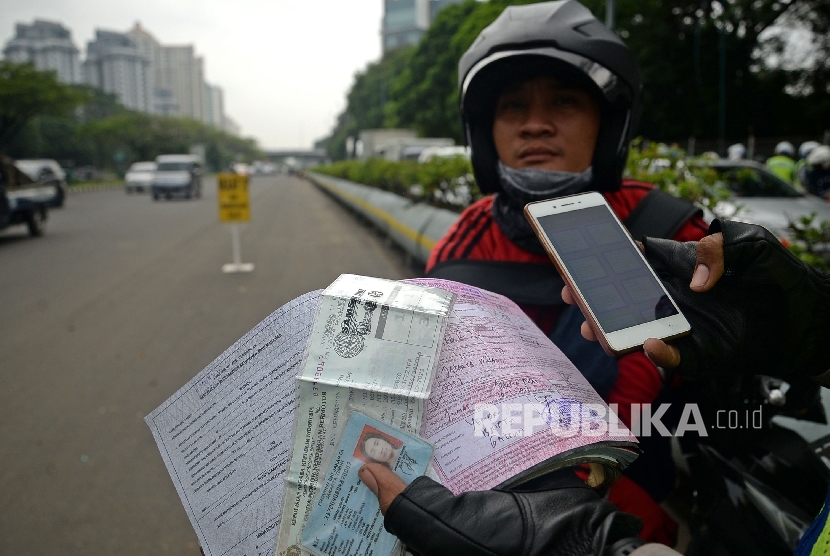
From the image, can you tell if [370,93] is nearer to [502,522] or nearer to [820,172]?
[820,172]

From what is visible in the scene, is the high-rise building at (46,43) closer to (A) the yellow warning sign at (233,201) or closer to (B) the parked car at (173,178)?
(B) the parked car at (173,178)

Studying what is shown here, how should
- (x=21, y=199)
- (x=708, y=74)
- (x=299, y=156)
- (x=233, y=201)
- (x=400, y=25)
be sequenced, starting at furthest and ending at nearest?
(x=299, y=156) → (x=400, y=25) → (x=708, y=74) → (x=21, y=199) → (x=233, y=201)

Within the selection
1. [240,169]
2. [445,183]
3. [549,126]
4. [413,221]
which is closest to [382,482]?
[549,126]

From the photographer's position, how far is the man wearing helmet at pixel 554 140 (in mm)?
1602

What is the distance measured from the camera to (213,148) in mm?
115625

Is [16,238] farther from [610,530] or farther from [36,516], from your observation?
[610,530]

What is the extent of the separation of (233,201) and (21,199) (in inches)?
259

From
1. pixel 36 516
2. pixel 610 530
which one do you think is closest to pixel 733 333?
pixel 610 530

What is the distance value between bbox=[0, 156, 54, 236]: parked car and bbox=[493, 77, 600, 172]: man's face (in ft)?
43.6

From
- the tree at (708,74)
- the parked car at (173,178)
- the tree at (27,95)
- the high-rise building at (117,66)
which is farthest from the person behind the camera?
the high-rise building at (117,66)

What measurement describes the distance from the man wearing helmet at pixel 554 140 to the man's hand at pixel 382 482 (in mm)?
712

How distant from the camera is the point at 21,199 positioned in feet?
46.4

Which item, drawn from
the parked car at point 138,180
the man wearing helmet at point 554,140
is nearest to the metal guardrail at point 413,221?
the man wearing helmet at point 554,140

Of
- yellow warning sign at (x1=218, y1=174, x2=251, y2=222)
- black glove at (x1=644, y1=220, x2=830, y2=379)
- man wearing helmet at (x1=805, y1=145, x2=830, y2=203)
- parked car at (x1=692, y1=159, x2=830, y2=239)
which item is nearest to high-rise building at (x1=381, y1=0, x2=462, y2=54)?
yellow warning sign at (x1=218, y1=174, x2=251, y2=222)
